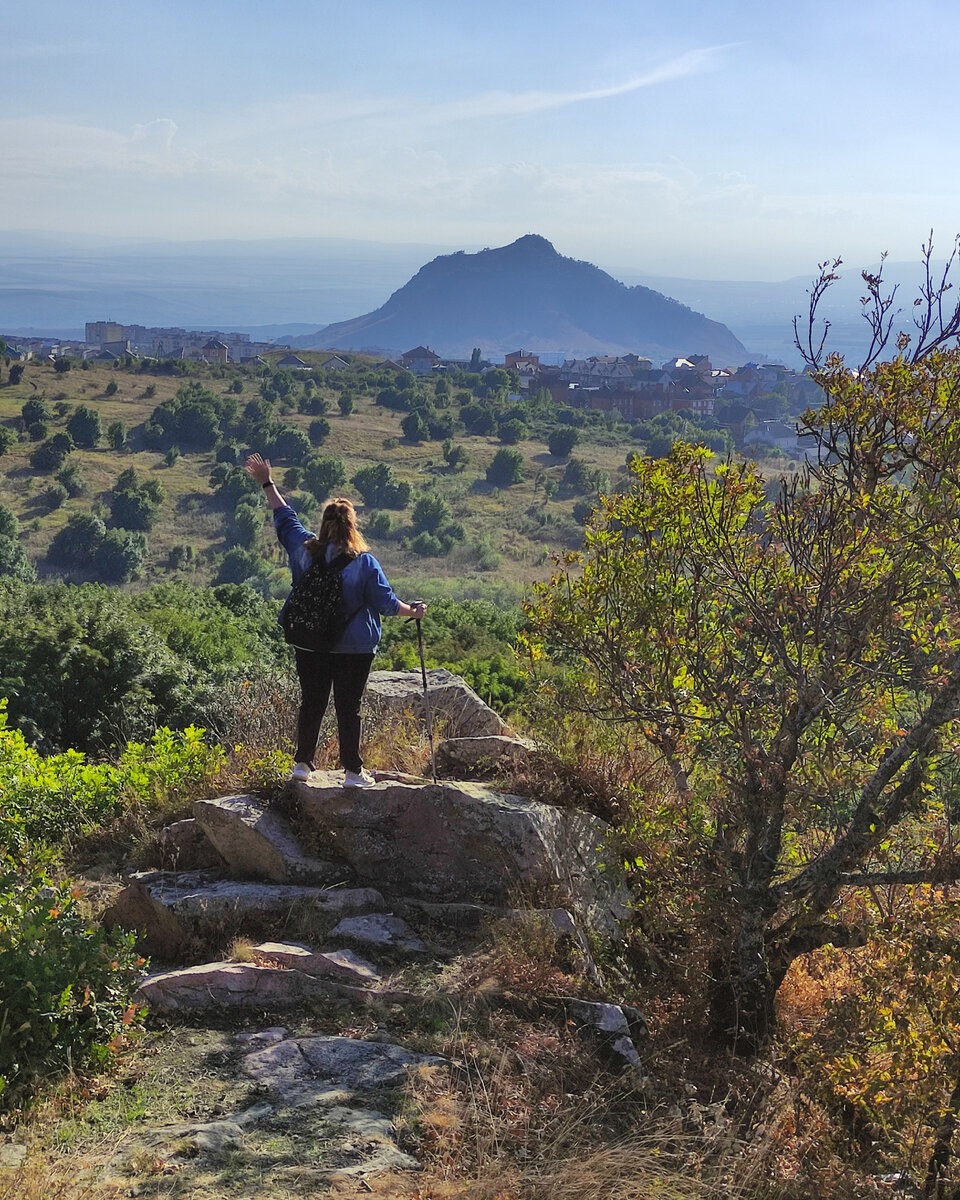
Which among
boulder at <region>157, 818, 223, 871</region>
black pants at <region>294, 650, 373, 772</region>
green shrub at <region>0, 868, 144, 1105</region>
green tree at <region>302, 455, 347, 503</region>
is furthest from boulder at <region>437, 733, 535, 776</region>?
Answer: green tree at <region>302, 455, 347, 503</region>

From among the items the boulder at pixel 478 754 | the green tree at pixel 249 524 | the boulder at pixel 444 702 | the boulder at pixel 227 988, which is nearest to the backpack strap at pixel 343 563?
the boulder at pixel 478 754

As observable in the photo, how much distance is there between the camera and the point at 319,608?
5590 millimetres

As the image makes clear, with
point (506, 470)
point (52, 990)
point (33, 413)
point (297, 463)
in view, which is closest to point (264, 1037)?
point (52, 990)

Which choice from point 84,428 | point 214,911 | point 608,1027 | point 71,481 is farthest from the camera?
point 84,428

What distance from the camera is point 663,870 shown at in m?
5.25

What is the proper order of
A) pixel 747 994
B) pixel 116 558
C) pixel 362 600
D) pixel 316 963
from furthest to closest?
pixel 116 558 → pixel 362 600 → pixel 747 994 → pixel 316 963

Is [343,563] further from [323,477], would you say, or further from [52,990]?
[323,477]

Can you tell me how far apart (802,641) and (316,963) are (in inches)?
107

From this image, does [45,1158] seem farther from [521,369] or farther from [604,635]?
[521,369]

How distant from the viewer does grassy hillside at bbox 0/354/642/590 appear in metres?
67.3

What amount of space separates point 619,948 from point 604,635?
171 cm

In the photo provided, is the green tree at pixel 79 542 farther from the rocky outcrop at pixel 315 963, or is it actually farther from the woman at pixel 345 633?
the rocky outcrop at pixel 315 963

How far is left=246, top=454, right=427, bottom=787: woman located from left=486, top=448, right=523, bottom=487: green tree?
8190 cm

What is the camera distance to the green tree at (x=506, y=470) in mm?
87938
